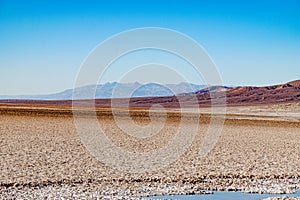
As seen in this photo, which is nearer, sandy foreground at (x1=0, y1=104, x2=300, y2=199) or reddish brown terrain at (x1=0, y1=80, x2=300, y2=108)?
sandy foreground at (x1=0, y1=104, x2=300, y2=199)

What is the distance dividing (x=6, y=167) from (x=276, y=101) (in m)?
136

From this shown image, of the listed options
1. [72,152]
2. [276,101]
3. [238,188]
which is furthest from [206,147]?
[276,101]

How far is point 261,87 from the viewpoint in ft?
542

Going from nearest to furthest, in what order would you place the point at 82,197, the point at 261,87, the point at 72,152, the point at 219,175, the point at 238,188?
the point at 82,197
the point at 238,188
the point at 219,175
the point at 72,152
the point at 261,87

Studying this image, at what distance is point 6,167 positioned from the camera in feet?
41.1

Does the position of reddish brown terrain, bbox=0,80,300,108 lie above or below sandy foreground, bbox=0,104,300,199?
above

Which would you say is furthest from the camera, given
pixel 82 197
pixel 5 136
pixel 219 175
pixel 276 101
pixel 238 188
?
pixel 276 101

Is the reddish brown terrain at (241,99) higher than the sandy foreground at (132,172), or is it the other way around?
the reddish brown terrain at (241,99)

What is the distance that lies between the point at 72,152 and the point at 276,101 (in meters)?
132

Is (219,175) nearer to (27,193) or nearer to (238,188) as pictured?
(238,188)

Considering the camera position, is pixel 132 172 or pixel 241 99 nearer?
pixel 132 172

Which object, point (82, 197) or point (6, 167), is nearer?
point (82, 197)

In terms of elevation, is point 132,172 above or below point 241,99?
below

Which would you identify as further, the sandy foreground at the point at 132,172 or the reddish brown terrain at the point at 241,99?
the reddish brown terrain at the point at 241,99
